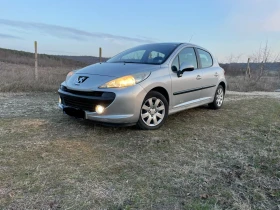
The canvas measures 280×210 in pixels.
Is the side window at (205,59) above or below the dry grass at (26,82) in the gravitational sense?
above

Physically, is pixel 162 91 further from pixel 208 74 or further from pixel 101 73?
pixel 208 74

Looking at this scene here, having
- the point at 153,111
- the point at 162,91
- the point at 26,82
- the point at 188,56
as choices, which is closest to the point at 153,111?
the point at 153,111

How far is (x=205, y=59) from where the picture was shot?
551 cm

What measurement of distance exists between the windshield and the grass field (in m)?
1.20

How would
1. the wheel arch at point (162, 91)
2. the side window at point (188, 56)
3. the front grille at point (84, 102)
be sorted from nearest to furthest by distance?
the front grille at point (84, 102) → the wheel arch at point (162, 91) → the side window at point (188, 56)

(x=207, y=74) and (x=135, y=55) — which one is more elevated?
(x=135, y=55)

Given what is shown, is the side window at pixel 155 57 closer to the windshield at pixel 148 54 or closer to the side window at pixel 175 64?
the windshield at pixel 148 54

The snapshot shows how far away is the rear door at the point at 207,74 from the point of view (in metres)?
5.27

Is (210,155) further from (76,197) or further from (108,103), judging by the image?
(76,197)

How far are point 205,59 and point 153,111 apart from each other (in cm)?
207

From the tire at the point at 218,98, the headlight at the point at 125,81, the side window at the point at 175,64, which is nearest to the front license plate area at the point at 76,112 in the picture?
the headlight at the point at 125,81

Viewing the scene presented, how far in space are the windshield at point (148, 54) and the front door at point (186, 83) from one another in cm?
21

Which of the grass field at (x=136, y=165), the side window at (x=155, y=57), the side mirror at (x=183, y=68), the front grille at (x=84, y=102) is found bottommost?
the grass field at (x=136, y=165)

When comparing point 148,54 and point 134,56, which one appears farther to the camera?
point 134,56
